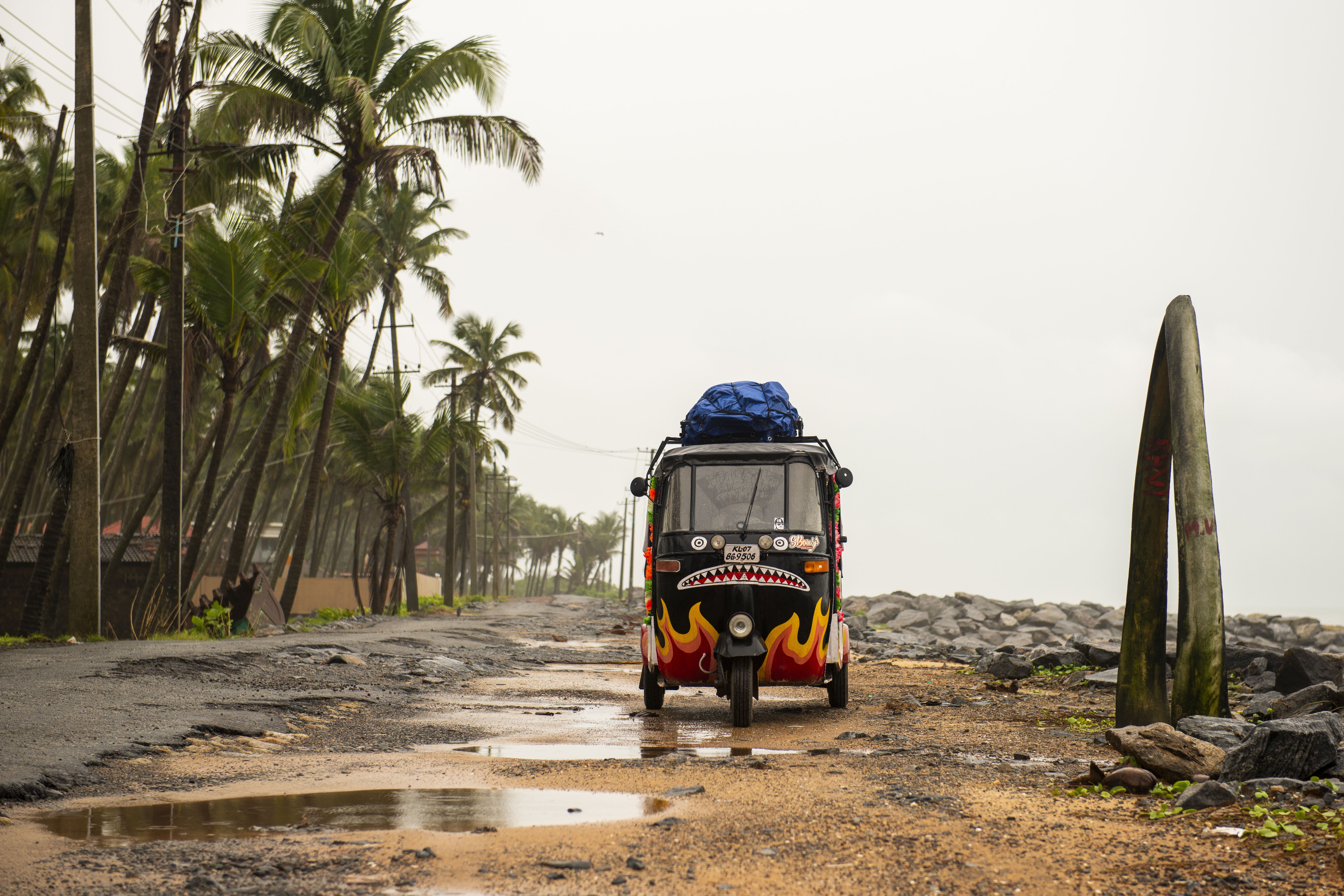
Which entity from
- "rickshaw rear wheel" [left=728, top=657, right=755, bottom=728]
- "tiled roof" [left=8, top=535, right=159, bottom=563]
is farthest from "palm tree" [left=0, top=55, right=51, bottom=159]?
"rickshaw rear wheel" [left=728, top=657, right=755, bottom=728]

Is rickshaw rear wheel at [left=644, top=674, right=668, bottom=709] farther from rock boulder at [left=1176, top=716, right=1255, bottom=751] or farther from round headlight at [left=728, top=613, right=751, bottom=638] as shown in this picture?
rock boulder at [left=1176, top=716, right=1255, bottom=751]

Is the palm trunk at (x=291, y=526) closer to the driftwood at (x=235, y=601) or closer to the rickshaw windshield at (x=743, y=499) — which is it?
the driftwood at (x=235, y=601)

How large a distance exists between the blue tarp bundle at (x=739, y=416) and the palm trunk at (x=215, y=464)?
41.7 ft

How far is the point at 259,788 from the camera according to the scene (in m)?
5.79

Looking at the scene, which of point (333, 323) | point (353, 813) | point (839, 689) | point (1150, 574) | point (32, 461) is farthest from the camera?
point (333, 323)

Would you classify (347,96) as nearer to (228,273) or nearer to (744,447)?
(228,273)

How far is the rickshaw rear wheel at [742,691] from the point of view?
884 centimetres

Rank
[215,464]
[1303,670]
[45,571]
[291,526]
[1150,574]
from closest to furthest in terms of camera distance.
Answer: [1150,574]
[1303,670]
[45,571]
[215,464]
[291,526]

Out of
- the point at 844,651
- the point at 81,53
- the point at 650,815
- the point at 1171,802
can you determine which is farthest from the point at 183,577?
the point at 1171,802

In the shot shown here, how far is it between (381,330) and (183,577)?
20032 mm

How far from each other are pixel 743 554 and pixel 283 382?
15.3 m

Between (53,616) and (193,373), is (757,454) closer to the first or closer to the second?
(53,616)

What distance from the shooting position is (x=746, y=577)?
29.5 feet

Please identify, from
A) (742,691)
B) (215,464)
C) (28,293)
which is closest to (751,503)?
(742,691)
